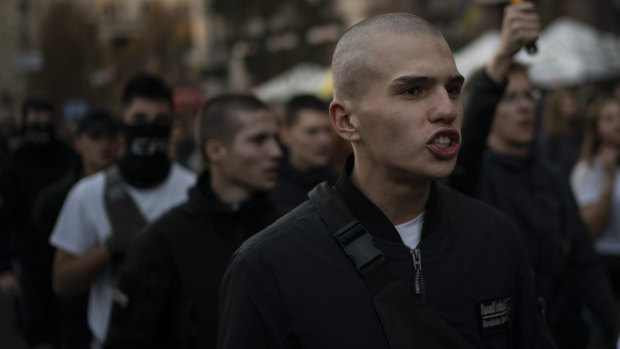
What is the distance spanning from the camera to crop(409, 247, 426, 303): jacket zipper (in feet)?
7.21

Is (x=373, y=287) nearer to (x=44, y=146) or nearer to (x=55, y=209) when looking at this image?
(x=55, y=209)

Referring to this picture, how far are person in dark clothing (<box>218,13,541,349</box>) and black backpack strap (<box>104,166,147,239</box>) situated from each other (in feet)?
6.91

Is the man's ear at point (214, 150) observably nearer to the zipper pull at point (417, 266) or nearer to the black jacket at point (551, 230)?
the black jacket at point (551, 230)

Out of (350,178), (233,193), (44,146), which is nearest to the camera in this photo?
(350,178)

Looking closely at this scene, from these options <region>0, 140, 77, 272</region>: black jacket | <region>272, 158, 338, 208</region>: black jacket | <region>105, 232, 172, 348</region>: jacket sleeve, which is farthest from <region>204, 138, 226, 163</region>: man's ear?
<region>0, 140, 77, 272</region>: black jacket

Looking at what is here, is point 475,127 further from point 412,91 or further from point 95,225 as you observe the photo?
point 95,225

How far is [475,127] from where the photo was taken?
372 centimetres

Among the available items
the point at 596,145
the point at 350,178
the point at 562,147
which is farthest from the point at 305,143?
the point at 350,178

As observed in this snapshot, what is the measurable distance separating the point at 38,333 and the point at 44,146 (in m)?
2.57

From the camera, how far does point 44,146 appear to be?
7691 mm

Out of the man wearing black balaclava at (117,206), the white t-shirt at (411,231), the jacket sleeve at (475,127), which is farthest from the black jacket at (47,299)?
the white t-shirt at (411,231)

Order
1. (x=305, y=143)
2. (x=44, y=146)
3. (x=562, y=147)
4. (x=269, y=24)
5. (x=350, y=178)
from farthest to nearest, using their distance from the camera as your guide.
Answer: (x=269, y=24)
(x=562, y=147)
(x=44, y=146)
(x=305, y=143)
(x=350, y=178)

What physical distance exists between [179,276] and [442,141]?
1.71m

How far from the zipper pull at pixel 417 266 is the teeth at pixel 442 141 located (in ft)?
1.02
